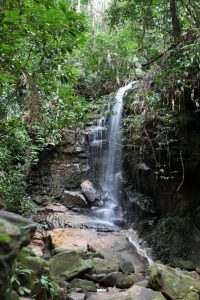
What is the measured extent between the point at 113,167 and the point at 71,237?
13.7 ft

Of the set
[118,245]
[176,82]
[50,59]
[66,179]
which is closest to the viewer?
[50,59]

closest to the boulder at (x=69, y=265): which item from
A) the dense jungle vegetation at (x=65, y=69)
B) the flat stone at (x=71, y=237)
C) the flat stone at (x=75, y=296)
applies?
the flat stone at (x=75, y=296)

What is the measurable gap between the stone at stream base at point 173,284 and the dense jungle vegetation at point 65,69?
9.68 ft

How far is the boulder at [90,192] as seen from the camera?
36.5ft

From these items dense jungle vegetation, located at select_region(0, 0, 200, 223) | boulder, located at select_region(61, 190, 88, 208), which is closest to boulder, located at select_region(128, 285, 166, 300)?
dense jungle vegetation, located at select_region(0, 0, 200, 223)

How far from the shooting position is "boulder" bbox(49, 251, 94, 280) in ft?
19.5

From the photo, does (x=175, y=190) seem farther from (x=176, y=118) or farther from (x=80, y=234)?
(x=80, y=234)

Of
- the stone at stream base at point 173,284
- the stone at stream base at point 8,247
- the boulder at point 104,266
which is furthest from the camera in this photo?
the boulder at point 104,266

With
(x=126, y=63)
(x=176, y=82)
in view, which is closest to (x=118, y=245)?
(x=176, y=82)

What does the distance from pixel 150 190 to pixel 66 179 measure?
13.5ft

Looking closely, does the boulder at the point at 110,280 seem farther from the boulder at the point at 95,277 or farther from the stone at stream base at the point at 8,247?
the stone at stream base at the point at 8,247

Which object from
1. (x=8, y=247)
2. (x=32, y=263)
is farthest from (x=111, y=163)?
(x=8, y=247)

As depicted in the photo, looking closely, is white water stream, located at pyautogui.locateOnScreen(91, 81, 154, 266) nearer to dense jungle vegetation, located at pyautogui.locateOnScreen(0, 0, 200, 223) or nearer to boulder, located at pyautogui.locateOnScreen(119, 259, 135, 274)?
dense jungle vegetation, located at pyautogui.locateOnScreen(0, 0, 200, 223)

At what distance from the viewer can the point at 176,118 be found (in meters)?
7.69
